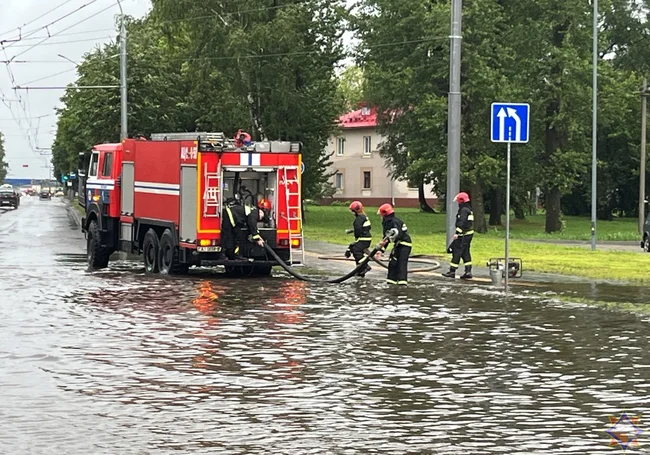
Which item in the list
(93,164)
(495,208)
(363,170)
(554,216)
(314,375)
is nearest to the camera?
(314,375)

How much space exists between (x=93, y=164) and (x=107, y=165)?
1183 millimetres

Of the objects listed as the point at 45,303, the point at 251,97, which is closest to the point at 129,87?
the point at 251,97

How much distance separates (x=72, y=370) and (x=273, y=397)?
246 centimetres

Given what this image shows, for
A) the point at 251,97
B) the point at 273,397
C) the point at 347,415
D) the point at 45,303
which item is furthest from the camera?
the point at 251,97

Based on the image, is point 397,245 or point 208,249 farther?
point 208,249

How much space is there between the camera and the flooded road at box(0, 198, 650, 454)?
26.9 ft

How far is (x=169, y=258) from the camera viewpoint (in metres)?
24.0

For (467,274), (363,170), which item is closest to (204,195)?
(467,274)

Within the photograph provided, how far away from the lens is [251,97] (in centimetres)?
5175

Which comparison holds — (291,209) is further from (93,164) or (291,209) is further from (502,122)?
(93,164)

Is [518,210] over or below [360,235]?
below

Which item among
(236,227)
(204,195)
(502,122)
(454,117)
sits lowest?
(236,227)

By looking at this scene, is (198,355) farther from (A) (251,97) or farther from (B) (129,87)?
(B) (129,87)

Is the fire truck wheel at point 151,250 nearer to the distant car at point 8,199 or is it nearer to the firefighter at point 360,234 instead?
the firefighter at point 360,234
